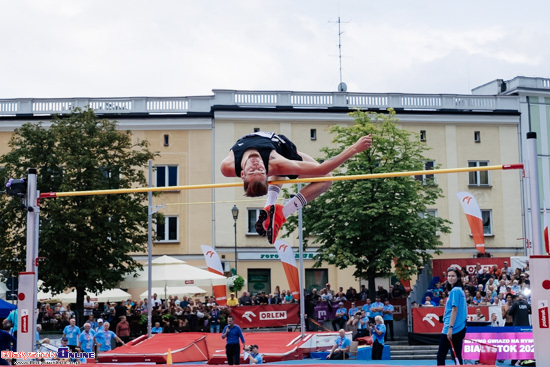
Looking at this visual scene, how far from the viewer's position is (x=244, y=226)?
135ft

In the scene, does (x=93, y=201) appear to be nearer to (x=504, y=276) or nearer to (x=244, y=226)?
(x=244, y=226)

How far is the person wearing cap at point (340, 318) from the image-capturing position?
91.7 ft

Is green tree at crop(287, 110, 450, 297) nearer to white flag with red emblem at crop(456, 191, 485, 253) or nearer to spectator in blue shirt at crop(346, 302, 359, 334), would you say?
white flag with red emblem at crop(456, 191, 485, 253)

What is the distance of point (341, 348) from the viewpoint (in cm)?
2391

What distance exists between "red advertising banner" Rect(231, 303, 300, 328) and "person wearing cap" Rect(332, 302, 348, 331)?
1.45 meters

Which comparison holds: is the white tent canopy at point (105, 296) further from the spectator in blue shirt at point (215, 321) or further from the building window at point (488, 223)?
the building window at point (488, 223)

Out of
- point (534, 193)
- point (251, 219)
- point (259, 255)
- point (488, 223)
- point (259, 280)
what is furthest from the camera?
point (488, 223)

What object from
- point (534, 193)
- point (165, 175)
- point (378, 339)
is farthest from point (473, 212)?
point (534, 193)

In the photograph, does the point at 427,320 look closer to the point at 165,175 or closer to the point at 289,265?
the point at 289,265

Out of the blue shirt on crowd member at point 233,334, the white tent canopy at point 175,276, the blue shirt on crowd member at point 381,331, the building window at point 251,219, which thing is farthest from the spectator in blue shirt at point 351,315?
the building window at point 251,219

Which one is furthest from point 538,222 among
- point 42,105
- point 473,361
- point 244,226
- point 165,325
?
point 42,105

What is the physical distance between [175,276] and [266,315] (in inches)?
137

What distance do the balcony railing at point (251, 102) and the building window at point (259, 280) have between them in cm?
836

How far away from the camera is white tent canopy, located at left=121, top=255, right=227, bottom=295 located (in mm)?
28438
